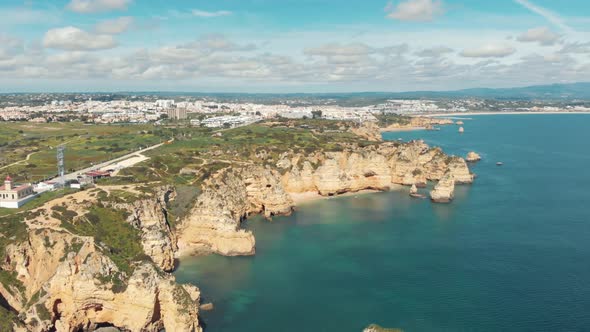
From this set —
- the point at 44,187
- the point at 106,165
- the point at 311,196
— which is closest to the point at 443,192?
the point at 311,196

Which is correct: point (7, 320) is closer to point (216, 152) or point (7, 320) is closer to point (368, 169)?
point (216, 152)

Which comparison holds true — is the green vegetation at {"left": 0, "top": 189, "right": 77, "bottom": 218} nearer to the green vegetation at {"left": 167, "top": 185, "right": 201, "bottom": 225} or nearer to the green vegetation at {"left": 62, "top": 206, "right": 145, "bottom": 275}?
the green vegetation at {"left": 62, "top": 206, "right": 145, "bottom": 275}

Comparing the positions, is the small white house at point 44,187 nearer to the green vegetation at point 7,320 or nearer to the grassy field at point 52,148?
the grassy field at point 52,148

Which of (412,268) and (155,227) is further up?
(155,227)

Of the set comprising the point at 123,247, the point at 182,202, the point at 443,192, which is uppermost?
the point at 182,202

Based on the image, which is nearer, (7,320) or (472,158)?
(7,320)

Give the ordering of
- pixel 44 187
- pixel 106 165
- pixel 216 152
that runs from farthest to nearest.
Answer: pixel 216 152 < pixel 106 165 < pixel 44 187

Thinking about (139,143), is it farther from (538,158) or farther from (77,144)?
(538,158)

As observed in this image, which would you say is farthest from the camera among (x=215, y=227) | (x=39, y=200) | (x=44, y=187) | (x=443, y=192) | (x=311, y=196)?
(x=311, y=196)

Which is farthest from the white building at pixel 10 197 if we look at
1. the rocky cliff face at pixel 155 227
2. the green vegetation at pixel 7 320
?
the green vegetation at pixel 7 320
